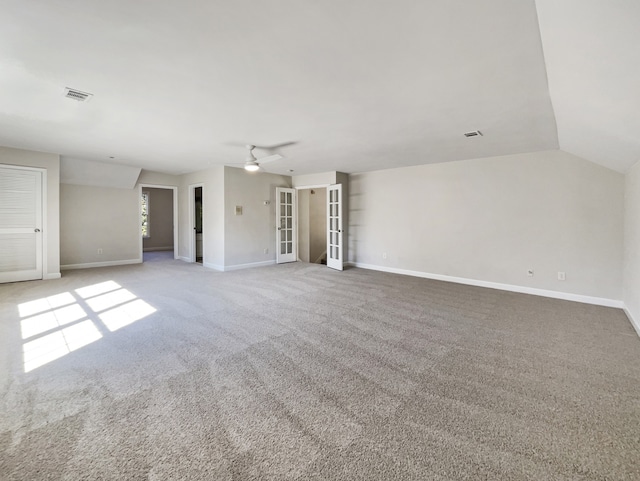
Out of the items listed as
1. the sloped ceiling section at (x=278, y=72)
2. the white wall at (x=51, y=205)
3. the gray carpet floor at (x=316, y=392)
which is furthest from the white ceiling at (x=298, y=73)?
the gray carpet floor at (x=316, y=392)

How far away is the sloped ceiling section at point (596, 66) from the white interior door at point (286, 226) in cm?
609

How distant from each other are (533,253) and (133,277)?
7.84 meters

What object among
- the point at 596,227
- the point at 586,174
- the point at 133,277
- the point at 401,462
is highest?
the point at 586,174

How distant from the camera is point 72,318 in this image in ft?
11.7

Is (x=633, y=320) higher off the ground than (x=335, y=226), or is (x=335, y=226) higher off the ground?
(x=335, y=226)

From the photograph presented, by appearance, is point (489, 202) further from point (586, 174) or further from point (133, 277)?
point (133, 277)

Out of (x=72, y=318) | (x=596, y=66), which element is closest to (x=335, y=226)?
(x=72, y=318)

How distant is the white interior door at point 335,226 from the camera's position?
23.5 ft

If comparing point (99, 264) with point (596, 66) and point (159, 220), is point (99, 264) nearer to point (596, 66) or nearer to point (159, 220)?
point (159, 220)

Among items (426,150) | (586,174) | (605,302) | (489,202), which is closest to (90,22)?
(426,150)

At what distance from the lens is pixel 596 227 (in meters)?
4.31

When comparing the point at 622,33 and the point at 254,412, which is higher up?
the point at 622,33

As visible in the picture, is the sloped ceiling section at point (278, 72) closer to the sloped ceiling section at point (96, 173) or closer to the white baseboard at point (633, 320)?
the sloped ceiling section at point (96, 173)

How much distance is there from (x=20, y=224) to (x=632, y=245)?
396 inches
